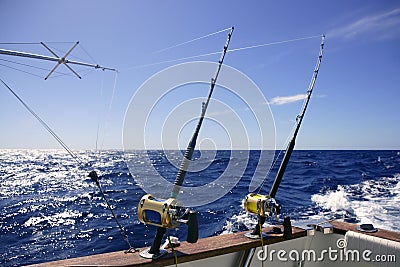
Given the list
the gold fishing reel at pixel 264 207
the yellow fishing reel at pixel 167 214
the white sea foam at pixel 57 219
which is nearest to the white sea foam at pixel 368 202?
the gold fishing reel at pixel 264 207

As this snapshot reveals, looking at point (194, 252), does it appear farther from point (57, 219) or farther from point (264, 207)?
point (57, 219)

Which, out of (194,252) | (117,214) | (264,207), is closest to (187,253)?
(194,252)

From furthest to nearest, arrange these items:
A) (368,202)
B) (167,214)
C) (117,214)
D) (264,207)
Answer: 1. (368,202)
2. (117,214)
3. (264,207)
4. (167,214)

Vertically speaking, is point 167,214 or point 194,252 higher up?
point 167,214

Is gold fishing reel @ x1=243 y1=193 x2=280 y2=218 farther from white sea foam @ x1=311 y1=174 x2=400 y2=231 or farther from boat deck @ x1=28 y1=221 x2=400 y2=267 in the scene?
white sea foam @ x1=311 y1=174 x2=400 y2=231

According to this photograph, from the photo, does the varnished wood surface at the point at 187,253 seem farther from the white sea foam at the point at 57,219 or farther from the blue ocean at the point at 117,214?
the white sea foam at the point at 57,219

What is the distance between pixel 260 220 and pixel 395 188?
10633mm

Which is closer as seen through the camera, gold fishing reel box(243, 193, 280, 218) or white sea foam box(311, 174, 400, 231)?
gold fishing reel box(243, 193, 280, 218)

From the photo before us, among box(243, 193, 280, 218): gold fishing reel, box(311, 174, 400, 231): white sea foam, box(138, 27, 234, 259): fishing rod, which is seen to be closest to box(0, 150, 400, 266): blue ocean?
box(311, 174, 400, 231): white sea foam

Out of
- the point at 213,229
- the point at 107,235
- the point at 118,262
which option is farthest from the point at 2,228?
the point at 118,262

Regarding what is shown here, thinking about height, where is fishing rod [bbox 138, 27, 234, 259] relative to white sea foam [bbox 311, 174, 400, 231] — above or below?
above

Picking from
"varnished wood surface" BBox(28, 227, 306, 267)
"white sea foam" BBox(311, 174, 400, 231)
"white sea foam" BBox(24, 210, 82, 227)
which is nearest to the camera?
"varnished wood surface" BBox(28, 227, 306, 267)

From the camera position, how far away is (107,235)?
5.93 meters

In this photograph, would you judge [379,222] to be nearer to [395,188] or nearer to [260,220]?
[395,188]
